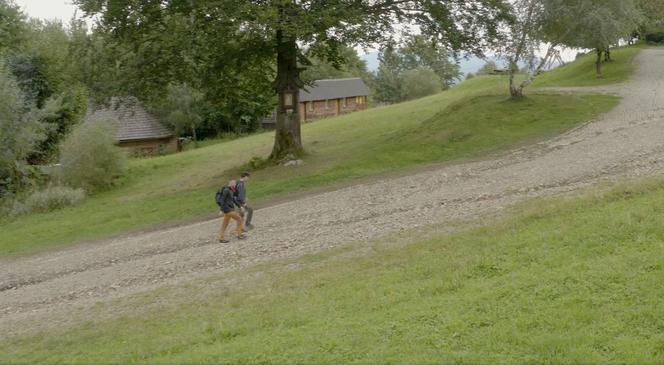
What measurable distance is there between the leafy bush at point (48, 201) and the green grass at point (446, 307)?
16566mm

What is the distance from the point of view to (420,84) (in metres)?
103

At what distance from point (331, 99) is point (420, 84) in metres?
27.8

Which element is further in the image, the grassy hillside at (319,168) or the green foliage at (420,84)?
the green foliage at (420,84)

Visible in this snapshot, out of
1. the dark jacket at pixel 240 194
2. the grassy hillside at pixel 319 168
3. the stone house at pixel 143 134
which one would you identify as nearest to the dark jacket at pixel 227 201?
the dark jacket at pixel 240 194

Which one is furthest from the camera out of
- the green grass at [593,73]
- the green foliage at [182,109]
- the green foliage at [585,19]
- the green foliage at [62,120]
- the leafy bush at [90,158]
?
the green foliage at [182,109]

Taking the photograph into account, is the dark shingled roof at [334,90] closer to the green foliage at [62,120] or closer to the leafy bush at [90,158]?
the green foliage at [62,120]

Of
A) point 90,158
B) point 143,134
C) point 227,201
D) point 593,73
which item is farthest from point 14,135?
point 593,73

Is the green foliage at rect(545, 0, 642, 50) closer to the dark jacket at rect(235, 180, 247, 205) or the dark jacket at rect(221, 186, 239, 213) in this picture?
the dark jacket at rect(235, 180, 247, 205)

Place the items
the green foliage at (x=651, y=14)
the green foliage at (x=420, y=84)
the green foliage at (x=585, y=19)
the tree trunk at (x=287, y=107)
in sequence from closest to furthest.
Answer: the tree trunk at (x=287, y=107) < the green foliage at (x=585, y=19) < the green foliage at (x=651, y=14) < the green foliage at (x=420, y=84)

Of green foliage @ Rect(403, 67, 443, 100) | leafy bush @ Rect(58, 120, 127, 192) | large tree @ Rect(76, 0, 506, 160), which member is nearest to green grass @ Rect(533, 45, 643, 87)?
large tree @ Rect(76, 0, 506, 160)

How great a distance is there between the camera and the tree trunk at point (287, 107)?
1078 inches

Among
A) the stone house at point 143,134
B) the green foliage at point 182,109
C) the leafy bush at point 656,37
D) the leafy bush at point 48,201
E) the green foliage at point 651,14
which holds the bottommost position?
the leafy bush at point 48,201

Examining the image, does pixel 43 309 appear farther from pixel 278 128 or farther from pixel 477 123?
pixel 477 123

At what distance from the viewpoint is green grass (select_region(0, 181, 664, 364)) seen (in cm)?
762
